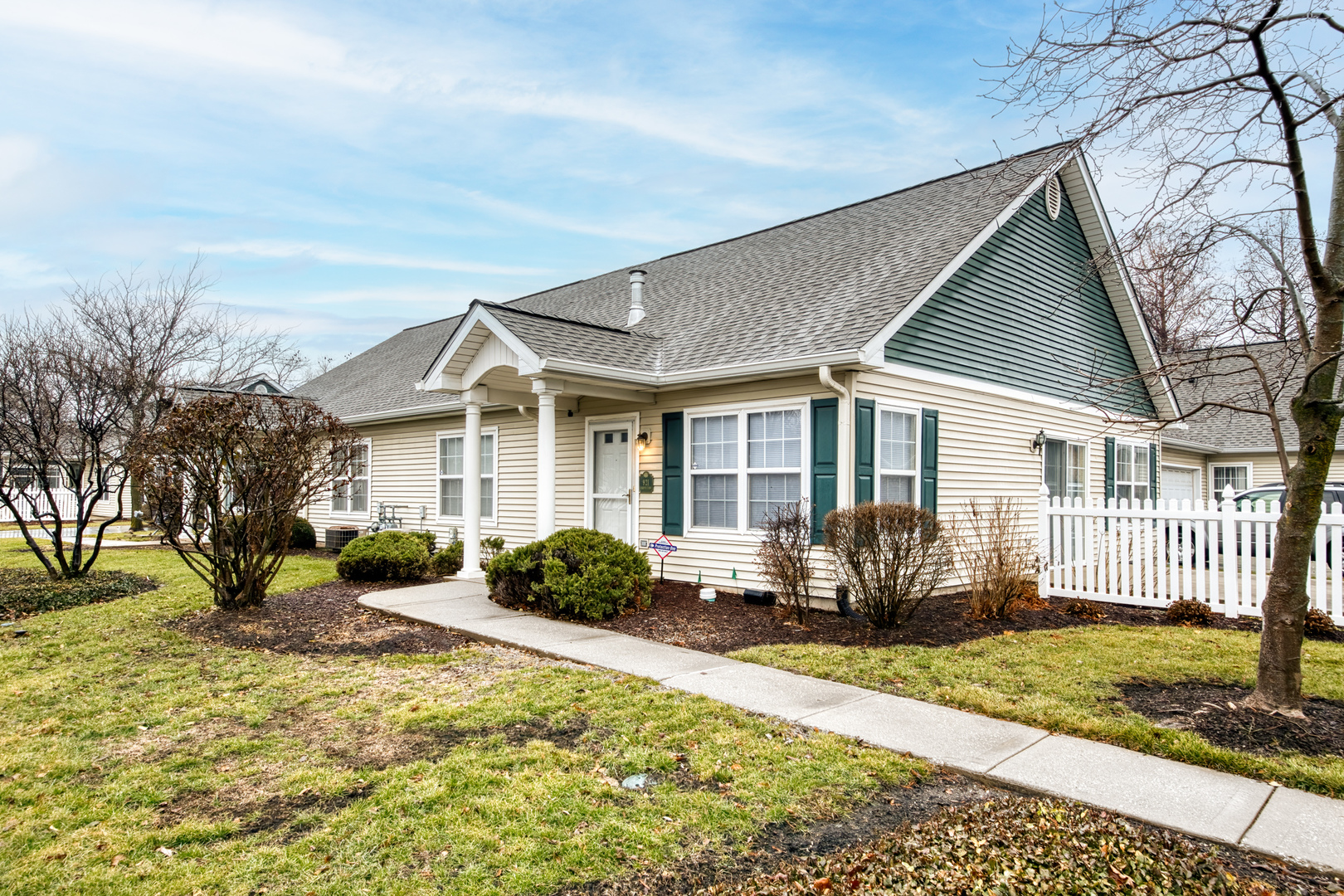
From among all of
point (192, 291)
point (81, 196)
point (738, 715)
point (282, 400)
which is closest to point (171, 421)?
point (282, 400)

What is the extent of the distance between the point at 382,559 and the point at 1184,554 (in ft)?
35.3

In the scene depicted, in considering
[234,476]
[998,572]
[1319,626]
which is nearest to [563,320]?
[234,476]

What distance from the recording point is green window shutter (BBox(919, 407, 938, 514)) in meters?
9.34

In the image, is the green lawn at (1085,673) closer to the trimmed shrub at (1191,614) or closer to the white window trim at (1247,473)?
the trimmed shrub at (1191,614)

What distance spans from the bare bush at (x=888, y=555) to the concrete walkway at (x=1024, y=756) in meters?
1.68

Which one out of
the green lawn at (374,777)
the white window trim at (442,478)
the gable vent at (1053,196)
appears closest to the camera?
the green lawn at (374,777)

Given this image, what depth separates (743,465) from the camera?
9312 millimetres

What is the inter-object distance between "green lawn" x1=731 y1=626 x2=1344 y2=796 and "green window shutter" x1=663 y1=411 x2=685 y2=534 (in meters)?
3.37

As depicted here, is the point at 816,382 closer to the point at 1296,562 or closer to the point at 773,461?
the point at 773,461

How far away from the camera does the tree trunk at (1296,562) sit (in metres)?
4.68

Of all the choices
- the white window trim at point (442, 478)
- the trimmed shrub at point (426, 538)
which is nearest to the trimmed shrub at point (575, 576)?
the trimmed shrub at point (426, 538)

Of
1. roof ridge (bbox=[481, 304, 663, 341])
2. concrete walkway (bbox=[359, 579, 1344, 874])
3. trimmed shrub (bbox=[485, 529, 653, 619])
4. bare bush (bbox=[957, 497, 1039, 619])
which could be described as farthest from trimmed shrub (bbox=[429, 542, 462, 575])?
bare bush (bbox=[957, 497, 1039, 619])

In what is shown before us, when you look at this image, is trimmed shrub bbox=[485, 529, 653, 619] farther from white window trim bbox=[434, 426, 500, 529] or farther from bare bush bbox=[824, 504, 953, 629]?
white window trim bbox=[434, 426, 500, 529]

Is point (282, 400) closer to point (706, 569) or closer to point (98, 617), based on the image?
point (98, 617)
